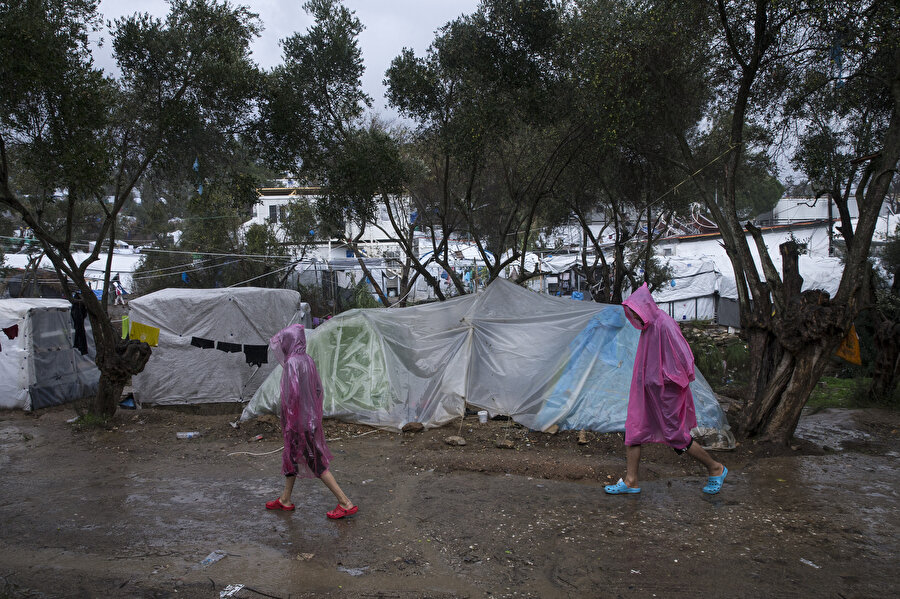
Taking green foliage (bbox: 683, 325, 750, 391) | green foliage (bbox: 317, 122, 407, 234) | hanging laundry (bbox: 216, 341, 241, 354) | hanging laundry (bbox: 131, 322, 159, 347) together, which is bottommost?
green foliage (bbox: 683, 325, 750, 391)

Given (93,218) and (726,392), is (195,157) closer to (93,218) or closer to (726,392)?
(726,392)

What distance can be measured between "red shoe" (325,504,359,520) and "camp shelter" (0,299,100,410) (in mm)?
→ 7959

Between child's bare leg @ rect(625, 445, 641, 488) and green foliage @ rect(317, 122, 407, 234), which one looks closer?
child's bare leg @ rect(625, 445, 641, 488)

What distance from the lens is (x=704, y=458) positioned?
4.96 metres

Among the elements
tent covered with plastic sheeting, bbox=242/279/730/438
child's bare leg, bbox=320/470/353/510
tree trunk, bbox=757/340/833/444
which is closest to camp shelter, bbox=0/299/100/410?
tent covered with plastic sheeting, bbox=242/279/730/438

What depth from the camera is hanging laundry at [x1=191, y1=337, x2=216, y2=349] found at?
1034 cm

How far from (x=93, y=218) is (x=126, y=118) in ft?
57.0

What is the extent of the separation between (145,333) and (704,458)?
885 cm

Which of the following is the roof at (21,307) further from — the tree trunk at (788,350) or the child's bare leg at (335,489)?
the tree trunk at (788,350)

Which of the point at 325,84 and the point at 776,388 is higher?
the point at 325,84

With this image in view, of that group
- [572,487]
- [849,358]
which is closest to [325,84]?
[572,487]

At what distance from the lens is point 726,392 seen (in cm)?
1103

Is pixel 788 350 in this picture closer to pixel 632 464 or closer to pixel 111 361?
pixel 632 464

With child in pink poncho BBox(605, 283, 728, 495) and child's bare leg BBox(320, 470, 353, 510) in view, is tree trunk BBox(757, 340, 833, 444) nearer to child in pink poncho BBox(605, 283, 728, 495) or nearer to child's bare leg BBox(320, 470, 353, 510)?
child in pink poncho BBox(605, 283, 728, 495)
